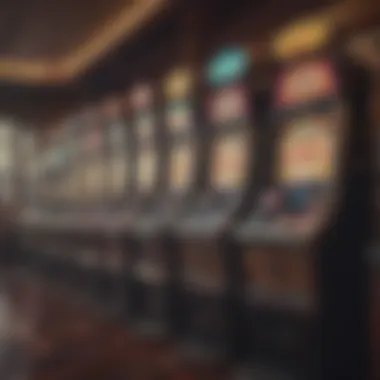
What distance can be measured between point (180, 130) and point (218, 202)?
0.37 m

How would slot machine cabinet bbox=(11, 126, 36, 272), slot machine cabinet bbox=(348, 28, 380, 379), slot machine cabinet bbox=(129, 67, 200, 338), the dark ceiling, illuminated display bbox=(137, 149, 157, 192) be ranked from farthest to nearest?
illuminated display bbox=(137, 149, 157, 192) → slot machine cabinet bbox=(129, 67, 200, 338) → slot machine cabinet bbox=(348, 28, 380, 379) → slot machine cabinet bbox=(11, 126, 36, 272) → the dark ceiling

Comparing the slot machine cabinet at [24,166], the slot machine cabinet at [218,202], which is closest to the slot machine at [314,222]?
the slot machine cabinet at [218,202]

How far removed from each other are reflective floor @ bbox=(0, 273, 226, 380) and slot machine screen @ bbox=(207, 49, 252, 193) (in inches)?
27.6

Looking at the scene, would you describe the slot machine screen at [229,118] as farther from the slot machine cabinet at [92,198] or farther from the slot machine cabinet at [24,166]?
the slot machine cabinet at [24,166]

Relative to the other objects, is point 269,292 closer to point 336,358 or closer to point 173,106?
point 336,358

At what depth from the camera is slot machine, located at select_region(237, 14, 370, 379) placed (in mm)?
1916

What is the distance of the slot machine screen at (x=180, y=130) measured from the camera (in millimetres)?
2531

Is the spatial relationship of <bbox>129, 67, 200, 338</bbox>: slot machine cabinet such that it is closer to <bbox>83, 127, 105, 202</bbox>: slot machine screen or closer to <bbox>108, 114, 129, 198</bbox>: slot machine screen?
<bbox>108, 114, 129, 198</bbox>: slot machine screen

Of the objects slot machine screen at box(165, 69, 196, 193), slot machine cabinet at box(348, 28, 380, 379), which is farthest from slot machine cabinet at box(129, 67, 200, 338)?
slot machine cabinet at box(348, 28, 380, 379)

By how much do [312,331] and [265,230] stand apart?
349 millimetres

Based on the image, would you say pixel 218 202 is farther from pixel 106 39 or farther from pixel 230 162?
pixel 106 39

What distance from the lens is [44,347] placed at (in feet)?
8.63

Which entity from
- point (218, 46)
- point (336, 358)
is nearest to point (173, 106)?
point (218, 46)

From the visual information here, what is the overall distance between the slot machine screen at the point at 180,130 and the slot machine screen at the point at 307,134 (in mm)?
470
